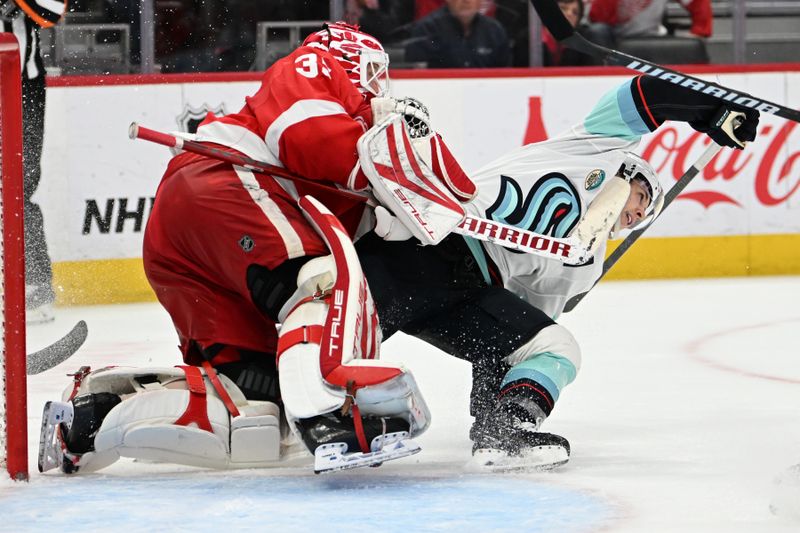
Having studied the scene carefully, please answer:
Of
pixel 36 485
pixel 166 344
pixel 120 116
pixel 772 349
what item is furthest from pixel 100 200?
pixel 36 485

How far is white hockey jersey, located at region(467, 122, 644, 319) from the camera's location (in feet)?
8.33

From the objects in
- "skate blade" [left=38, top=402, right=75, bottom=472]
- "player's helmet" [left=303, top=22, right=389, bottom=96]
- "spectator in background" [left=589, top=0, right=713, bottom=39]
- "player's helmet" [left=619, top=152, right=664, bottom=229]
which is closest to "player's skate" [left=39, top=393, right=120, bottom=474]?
"skate blade" [left=38, top=402, right=75, bottom=472]

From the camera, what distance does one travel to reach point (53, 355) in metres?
3.31

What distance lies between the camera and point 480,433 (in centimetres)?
236

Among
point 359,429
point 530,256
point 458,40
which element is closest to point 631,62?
point 530,256

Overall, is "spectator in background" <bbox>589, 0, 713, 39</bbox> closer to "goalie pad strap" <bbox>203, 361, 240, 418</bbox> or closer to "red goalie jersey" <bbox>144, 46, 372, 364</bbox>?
"red goalie jersey" <bbox>144, 46, 372, 364</bbox>

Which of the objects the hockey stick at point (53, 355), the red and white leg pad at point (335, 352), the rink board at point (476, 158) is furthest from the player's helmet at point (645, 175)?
the rink board at point (476, 158)

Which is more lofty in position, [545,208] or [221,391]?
[545,208]

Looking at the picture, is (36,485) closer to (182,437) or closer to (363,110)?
(182,437)

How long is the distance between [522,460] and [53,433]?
30.1 inches

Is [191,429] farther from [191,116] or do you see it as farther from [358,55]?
[191,116]

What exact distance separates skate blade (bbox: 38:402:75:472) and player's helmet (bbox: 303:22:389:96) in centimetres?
75

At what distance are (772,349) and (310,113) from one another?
75.0 inches

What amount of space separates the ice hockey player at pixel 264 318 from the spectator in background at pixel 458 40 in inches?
109
